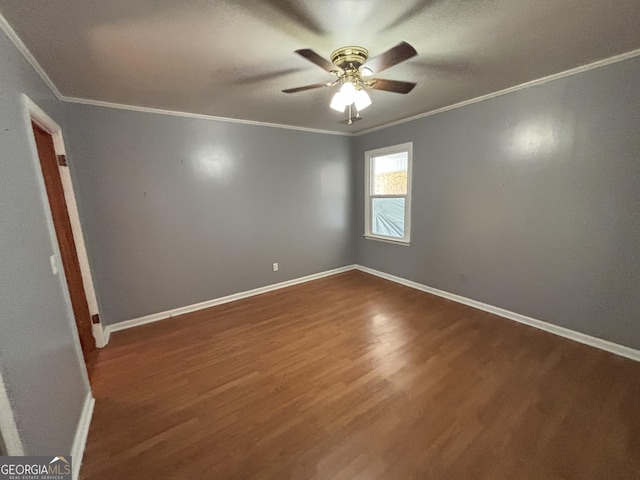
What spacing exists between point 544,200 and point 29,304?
12.7 feet

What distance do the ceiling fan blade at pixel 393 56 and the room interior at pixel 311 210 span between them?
52 mm

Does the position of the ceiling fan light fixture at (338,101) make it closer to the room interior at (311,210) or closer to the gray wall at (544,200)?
the room interior at (311,210)

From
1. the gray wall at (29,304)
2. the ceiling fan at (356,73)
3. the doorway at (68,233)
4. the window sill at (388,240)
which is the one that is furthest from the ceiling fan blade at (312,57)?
the window sill at (388,240)

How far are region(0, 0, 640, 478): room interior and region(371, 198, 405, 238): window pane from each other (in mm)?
206

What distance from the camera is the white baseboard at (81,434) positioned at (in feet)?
4.43

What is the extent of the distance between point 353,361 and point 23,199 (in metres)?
2.39

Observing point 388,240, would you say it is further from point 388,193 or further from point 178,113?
point 178,113

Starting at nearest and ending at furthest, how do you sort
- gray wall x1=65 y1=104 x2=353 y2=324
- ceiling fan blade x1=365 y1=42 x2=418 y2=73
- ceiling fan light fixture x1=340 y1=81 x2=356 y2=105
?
ceiling fan blade x1=365 y1=42 x2=418 y2=73
ceiling fan light fixture x1=340 y1=81 x2=356 y2=105
gray wall x1=65 y1=104 x2=353 y2=324

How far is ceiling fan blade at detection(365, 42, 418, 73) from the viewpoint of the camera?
4.36 feet

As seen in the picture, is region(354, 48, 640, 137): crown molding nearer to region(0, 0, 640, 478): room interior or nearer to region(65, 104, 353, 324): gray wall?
region(0, 0, 640, 478): room interior

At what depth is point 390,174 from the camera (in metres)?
4.05

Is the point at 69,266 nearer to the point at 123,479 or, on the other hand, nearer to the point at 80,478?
the point at 80,478

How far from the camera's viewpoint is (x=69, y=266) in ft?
7.50

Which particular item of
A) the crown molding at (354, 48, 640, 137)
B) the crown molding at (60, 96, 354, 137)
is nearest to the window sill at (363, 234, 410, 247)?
the crown molding at (354, 48, 640, 137)
